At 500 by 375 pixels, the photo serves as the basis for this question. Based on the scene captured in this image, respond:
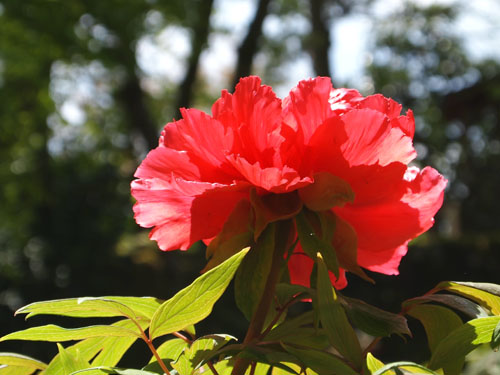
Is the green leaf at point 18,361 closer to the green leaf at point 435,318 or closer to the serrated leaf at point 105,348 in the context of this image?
the serrated leaf at point 105,348

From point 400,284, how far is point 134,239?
132 inches

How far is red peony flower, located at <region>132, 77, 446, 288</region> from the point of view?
0.40m

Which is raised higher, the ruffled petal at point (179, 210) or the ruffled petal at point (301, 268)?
the ruffled petal at point (179, 210)

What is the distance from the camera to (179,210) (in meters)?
0.44

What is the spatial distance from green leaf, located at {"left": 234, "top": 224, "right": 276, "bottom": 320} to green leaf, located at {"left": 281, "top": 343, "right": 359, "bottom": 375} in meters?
0.04

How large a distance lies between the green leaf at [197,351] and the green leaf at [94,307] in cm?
4

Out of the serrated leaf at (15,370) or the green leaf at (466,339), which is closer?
the green leaf at (466,339)

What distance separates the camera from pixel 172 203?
0.44 m

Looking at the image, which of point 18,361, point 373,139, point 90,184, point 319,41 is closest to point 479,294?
point 373,139

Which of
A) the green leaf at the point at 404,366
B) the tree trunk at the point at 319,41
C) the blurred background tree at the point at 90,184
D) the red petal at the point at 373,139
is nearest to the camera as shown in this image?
the green leaf at the point at 404,366

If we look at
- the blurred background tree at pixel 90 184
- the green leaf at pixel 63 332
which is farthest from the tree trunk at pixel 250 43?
the green leaf at pixel 63 332

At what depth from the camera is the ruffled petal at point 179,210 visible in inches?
16.6

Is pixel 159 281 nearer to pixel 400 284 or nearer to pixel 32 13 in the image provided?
pixel 400 284

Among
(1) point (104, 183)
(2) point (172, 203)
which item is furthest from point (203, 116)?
(1) point (104, 183)
